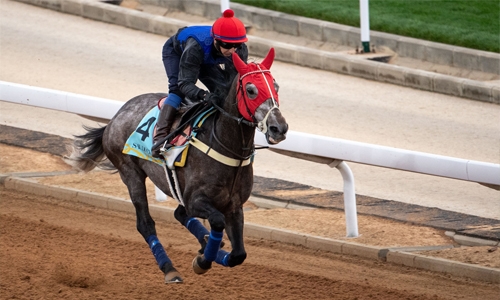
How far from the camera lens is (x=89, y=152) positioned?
889 cm

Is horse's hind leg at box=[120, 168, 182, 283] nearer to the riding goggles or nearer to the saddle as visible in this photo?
the saddle

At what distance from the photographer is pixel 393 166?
332 inches

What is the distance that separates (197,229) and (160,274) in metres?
0.53

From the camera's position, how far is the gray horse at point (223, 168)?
655cm

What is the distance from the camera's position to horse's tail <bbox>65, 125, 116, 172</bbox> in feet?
28.9

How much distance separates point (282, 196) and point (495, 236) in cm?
236

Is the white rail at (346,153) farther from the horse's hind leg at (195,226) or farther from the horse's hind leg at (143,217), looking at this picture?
the horse's hind leg at (143,217)

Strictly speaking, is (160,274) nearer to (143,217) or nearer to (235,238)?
(143,217)

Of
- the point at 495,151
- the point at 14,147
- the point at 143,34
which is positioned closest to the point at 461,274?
the point at 495,151

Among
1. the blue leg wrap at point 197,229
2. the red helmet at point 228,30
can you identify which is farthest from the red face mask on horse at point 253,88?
the blue leg wrap at point 197,229

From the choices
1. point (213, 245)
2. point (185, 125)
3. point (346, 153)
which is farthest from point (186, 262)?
point (346, 153)

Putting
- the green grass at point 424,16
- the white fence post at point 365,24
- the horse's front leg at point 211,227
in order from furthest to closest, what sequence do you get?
the green grass at point 424,16 < the white fence post at point 365,24 < the horse's front leg at point 211,227

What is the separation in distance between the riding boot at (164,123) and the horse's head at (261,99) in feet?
3.23

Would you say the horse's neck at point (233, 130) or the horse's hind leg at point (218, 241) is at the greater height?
the horse's neck at point (233, 130)
